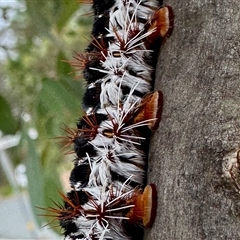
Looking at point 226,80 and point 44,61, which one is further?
point 44,61

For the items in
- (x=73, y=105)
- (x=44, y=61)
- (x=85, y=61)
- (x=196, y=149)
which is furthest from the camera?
(x=44, y=61)

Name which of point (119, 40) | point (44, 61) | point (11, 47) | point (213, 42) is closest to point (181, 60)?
point (213, 42)

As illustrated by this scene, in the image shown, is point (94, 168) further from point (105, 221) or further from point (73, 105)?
point (73, 105)

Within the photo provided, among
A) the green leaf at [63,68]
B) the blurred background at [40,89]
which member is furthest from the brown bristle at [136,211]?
the green leaf at [63,68]

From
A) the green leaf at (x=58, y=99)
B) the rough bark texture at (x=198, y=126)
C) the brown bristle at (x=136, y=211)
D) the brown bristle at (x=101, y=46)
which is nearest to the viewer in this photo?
the rough bark texture at (x=198, y=126)

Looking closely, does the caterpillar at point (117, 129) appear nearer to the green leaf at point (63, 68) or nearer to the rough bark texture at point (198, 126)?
the rough bark texture at point (198, 126)

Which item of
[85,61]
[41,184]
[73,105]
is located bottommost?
[41,184]
